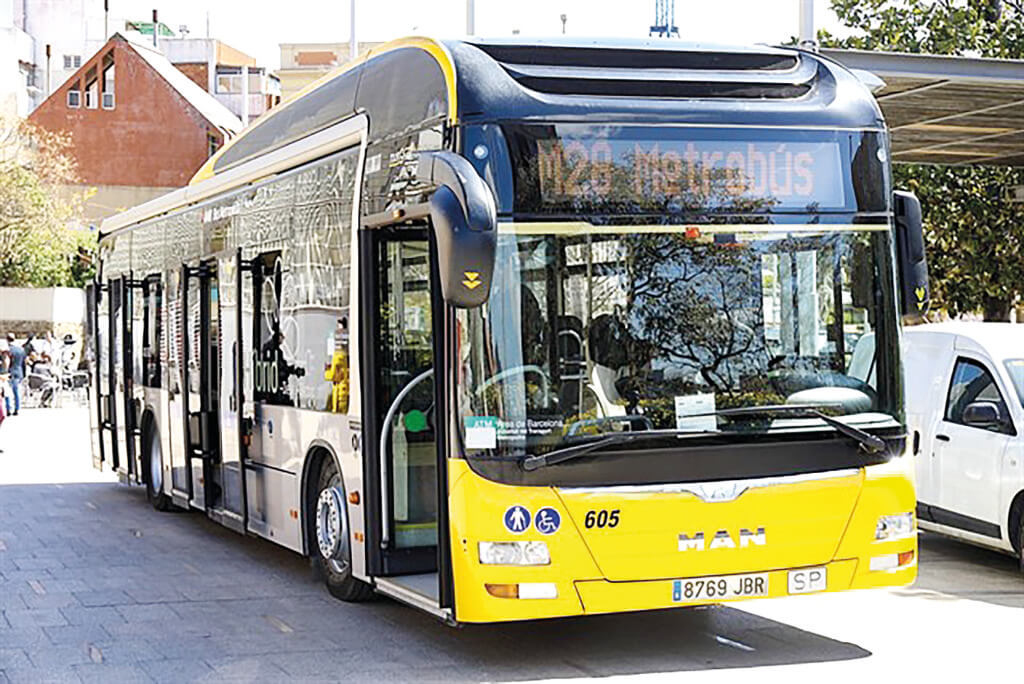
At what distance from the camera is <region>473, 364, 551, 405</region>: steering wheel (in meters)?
8.43

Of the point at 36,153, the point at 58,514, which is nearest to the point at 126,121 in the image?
the point at 36,153

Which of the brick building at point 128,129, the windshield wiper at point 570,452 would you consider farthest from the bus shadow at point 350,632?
the brick building at point 128,129

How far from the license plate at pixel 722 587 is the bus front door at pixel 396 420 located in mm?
1713

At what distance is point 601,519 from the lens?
8.46 m

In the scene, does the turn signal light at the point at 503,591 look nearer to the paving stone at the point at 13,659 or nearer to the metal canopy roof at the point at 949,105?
the paving stone at the point at 13,659

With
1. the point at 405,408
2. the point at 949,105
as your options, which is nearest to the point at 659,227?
the point at 405,408

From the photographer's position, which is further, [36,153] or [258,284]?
[36,153]

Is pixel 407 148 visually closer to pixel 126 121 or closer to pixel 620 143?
pixel 620 143

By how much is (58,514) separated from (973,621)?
987 cm

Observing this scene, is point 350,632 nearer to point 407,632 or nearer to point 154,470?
point 407,632

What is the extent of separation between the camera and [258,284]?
1244 cm

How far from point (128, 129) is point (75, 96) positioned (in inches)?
128

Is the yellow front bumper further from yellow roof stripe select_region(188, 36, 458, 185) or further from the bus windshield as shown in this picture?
yellow roof stripe select_region(188, 36, 458, 185)

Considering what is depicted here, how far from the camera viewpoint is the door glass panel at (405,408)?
32.1 ft
